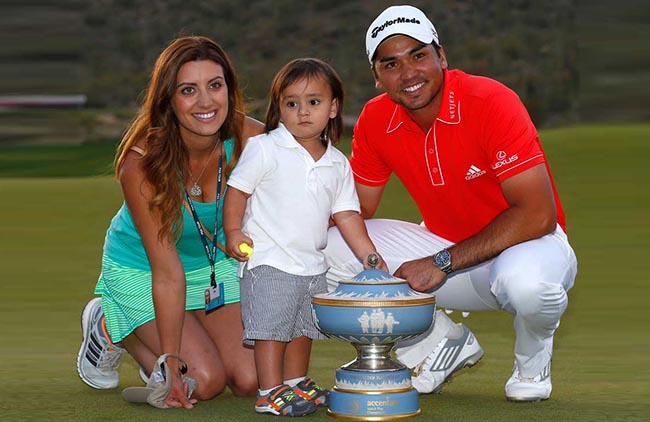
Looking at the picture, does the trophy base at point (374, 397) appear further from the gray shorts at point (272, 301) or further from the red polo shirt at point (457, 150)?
the red polo shirt at point (457, 150)

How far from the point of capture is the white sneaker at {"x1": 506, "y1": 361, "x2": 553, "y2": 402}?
3.89 m

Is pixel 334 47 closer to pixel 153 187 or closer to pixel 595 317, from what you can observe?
pixel 595 317

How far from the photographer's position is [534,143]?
4.08 m

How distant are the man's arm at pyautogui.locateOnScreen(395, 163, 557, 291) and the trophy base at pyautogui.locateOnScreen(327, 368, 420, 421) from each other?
1.54ft

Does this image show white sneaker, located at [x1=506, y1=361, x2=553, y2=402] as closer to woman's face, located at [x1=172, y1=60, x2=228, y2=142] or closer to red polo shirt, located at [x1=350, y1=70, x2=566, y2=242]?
red polo shirt, located at [x1=350, y1=70, x2=566, y2=242]

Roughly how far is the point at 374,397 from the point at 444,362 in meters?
0.66

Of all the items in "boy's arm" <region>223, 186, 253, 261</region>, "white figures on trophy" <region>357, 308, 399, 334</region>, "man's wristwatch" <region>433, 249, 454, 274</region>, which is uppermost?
"boy's arm" <region>223, 186, 253, 261</region>

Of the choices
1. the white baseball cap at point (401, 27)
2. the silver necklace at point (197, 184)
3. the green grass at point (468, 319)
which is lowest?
the green grass at point (468, 319)

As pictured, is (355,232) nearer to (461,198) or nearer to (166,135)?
(461,198)

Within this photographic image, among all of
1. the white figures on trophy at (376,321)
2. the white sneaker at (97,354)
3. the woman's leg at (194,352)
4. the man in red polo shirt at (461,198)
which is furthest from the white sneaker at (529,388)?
the white sneaker at (97,354)

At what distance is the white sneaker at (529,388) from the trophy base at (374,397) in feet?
1.39

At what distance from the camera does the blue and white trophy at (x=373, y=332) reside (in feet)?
11.6

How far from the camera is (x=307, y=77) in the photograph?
376cm

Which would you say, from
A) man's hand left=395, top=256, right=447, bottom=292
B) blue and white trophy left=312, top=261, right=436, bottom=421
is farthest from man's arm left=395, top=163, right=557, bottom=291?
blue and white trophy left=312, top=261, right=436, bottom=421
